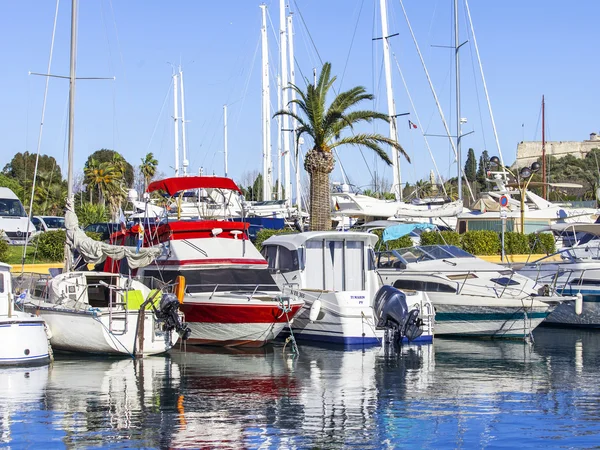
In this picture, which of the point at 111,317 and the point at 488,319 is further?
the point at 488,319

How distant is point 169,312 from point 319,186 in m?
15.7

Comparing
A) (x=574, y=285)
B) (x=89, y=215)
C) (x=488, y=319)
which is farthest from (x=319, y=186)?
(x=89, y=215)

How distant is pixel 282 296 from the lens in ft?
68.7

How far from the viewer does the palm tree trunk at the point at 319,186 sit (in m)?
34.0

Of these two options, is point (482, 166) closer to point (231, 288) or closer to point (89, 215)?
point (89, 215)

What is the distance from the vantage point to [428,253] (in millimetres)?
26406

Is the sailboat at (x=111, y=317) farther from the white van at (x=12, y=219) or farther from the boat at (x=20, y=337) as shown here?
the white van at (x=12, y=219)

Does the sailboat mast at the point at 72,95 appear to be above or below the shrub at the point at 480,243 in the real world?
above

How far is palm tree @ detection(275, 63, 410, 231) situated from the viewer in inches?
1302

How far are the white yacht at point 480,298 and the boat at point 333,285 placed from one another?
4.47 ft

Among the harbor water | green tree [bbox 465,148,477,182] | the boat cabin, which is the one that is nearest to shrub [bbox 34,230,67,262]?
the boat cabin

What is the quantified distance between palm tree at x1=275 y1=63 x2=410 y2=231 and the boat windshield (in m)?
6.76

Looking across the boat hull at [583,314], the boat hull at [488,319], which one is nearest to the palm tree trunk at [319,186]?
the boat hull at [583,314]

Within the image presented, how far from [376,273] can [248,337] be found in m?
4.87
